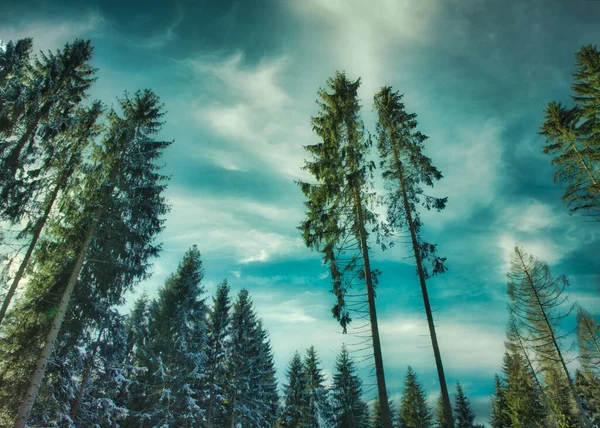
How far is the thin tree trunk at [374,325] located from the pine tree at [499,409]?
34.5 metres

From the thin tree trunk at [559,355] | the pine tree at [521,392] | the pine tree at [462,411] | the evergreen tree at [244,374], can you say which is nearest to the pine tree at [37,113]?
the evergreen tree at [244,374]

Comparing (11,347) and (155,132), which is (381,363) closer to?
(11,347)

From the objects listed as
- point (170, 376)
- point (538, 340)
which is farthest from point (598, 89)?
point (170, 376)

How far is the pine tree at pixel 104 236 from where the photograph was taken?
35.9ft

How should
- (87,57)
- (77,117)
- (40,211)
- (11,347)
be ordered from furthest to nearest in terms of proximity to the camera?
(87,57) < (77,117) < (40,211) < (11,347)

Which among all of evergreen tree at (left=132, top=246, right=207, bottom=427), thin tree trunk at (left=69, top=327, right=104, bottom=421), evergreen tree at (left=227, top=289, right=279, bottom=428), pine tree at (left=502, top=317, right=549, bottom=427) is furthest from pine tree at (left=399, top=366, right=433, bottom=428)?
thin tree trunk at (left=69, top=327, right=104, bottom=421)

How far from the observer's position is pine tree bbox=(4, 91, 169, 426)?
1093 cm

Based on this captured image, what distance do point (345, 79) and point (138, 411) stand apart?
882 inches

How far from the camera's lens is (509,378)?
106ft

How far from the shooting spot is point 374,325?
1108 cm

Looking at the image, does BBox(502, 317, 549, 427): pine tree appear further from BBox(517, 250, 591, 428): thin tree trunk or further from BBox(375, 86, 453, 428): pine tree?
BBox(375, 86, 453, 428): pine tree

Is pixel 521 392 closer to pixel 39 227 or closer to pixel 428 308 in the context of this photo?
pixel 428 308

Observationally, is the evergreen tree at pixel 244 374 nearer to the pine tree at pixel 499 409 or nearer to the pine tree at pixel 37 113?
the pine tree at pixel 37 113

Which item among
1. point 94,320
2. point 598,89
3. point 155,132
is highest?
point 598,89
